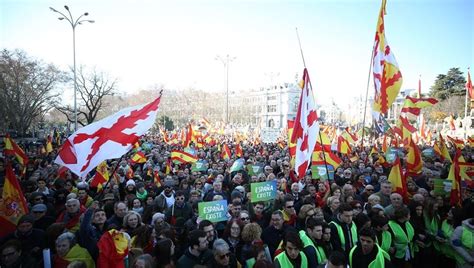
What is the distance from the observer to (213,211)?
547cm

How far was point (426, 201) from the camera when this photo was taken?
5289mm

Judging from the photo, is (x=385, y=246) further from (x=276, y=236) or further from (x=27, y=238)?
(x=27, y=238)

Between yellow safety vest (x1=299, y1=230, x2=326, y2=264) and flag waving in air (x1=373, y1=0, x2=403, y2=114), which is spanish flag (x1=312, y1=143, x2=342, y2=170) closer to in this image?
flag waving in air (x1=373, y1=0, x2=403, y2=114)

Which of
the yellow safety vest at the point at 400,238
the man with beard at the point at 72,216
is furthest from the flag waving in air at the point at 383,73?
the man with beard at the point at 72,216

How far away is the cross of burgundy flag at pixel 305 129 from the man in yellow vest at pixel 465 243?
2.53 metres

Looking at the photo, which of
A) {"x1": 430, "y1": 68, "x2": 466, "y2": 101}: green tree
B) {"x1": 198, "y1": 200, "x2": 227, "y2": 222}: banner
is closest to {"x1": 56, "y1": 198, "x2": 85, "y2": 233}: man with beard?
{"x1": 198, "y1": 200, "x2": 227, "y2": 222}: banner

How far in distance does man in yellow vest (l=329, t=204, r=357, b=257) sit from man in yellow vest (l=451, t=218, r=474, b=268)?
1.39 m

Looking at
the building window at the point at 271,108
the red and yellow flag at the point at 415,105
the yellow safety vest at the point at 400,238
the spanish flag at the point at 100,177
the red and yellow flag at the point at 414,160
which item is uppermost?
the building window at the point at 271,108

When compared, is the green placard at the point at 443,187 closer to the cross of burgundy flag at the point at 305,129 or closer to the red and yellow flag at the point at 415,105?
the cross of burgundy flag at the point at 305,129

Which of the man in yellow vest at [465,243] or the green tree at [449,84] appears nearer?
the man in yellow vest at [465,243]

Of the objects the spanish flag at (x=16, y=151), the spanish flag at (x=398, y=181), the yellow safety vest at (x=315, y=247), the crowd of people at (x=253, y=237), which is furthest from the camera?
the spanish flag at (x=16, y=151)

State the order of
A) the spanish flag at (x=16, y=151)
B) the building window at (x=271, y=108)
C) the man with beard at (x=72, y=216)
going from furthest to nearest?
the building window at (x=271, y=108) → the spanish flag at (x=16, y=151) → the man with beard at (x=72, y=216)

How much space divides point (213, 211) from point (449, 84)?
60.3m

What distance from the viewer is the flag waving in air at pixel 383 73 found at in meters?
7.27
